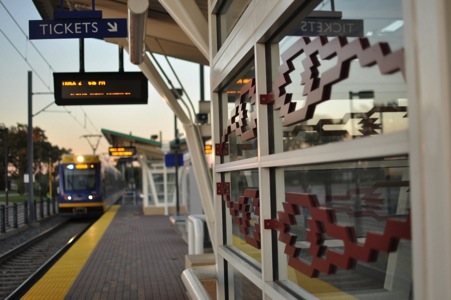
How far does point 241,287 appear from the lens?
170 inches

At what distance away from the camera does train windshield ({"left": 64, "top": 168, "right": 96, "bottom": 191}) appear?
26.7 metres

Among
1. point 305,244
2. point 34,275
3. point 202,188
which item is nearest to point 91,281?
point 34,275

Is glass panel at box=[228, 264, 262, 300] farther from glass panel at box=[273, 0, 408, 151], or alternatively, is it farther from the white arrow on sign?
the white arrow on sign

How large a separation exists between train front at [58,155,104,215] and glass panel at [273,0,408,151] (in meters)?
24.8

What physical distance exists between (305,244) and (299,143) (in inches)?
18.8

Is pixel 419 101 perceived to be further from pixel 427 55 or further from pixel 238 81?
pixel 238 81

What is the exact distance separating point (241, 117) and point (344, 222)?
186 centimetres

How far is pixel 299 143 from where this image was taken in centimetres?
271

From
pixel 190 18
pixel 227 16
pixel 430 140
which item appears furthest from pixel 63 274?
pixel 430 140

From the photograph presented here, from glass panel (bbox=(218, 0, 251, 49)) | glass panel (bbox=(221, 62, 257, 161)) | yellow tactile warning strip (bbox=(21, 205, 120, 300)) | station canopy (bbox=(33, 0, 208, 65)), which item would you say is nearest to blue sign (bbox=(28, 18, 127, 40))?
station canopy (bbox=(33, 0, 208, 65))

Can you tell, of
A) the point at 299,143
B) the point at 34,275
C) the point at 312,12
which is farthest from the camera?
the point at 34,275

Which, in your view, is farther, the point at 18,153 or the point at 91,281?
the point at 18,153

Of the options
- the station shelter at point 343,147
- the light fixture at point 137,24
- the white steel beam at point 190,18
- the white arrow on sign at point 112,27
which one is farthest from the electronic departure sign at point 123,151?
the station shelter at point 343,147

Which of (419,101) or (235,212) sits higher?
(419,101)
